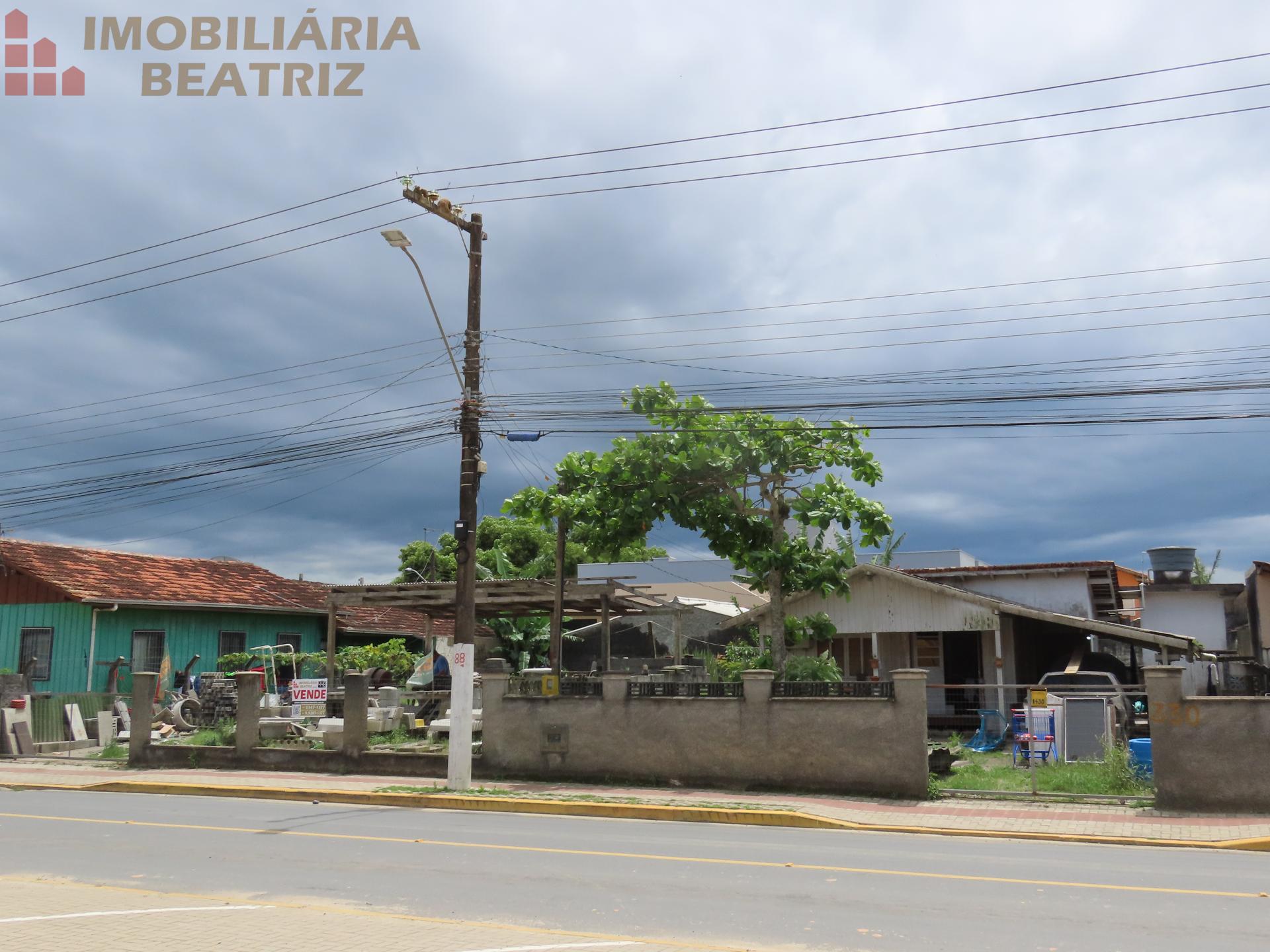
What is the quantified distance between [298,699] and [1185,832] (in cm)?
2025

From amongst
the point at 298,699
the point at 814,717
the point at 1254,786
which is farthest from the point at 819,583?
the point at 298,699

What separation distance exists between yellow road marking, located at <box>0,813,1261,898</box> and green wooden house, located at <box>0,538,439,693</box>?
14.4 m

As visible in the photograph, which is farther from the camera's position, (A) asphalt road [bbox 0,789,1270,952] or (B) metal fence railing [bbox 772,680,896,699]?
(B) metal fence railing [bbox 772,680,896,699]

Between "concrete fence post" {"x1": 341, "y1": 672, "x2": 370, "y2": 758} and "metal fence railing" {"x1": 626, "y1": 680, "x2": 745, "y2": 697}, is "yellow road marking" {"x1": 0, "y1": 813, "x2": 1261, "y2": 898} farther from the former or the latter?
"metal fence railing" {"x1": 626, "y1": 680, "x2": 745, "y2": 697}

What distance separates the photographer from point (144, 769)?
2234 cm

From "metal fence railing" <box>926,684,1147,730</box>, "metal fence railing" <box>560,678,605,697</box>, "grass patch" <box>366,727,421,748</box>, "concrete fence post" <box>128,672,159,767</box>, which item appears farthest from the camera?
"metal fence railing" <box>926,684,1147,730</box>

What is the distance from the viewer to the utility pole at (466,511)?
1778 cm

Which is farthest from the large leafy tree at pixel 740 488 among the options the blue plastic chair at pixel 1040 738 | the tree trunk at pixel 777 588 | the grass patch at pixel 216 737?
the grass patch at pixel 216 737

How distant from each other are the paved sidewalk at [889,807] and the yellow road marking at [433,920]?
25.0ft

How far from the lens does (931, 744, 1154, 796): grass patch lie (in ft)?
54.2

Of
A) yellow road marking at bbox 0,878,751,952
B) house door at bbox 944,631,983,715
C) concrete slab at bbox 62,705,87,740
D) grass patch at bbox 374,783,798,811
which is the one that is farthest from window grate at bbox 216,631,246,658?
yellow road marking at bbox 0,878,751,952

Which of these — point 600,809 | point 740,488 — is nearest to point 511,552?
point 740,488

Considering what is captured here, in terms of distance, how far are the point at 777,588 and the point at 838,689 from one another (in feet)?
12.4

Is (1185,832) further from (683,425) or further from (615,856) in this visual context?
(683,425)
